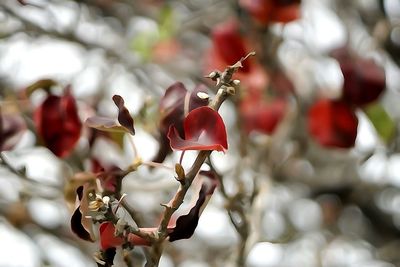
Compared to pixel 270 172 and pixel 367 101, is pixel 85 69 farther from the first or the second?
pixel 367 101

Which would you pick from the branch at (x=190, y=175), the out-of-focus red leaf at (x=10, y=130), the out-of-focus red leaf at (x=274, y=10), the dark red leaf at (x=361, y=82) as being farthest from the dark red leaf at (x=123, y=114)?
the out-of-focus red leaf at (x=274, y=10)

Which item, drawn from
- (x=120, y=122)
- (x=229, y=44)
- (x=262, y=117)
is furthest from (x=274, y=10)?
(x=120, y=122)

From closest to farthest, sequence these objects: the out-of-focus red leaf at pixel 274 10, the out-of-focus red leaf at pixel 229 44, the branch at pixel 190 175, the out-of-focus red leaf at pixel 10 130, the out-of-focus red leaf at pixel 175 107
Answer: the branch at pixel 190 175, the out-of-focus red leaf at pixel 175 107, the out-of-focus red leaf at pixel 10 130, the out-of-focus red leaf at pixel 274 10, the out-of-focus red leaf at pixel 229 44

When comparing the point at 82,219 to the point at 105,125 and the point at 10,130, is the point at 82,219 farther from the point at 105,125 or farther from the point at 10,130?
the point at 10,130

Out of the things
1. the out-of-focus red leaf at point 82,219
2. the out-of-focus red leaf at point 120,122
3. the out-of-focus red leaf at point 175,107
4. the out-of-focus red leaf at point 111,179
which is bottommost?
the out-of-focus red leaf at point 111,179

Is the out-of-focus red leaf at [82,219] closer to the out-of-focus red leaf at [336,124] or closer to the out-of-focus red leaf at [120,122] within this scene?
the out-of-focus red leaf at [120,122]

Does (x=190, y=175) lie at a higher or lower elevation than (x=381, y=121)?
higher

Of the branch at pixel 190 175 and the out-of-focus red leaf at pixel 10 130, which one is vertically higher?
the branch at pixel 190 175

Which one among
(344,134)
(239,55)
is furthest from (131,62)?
(344,134)
